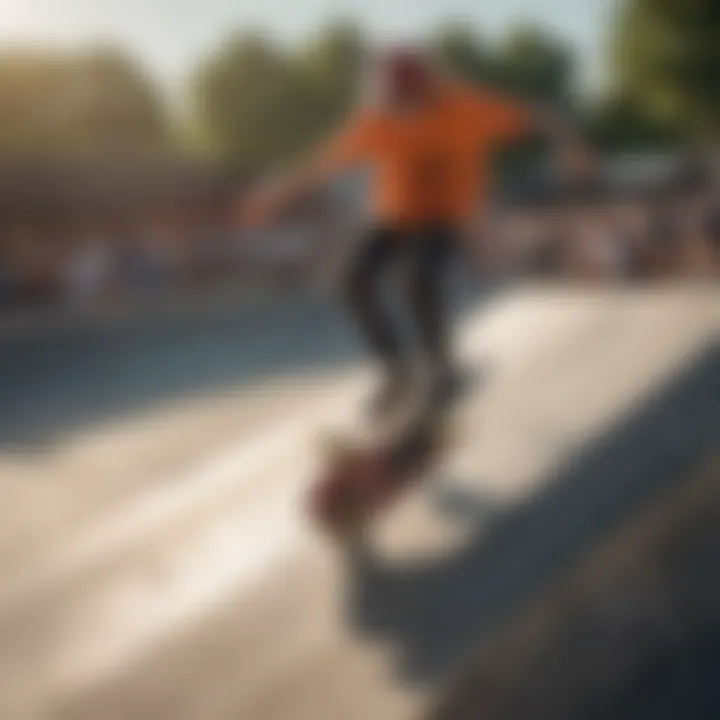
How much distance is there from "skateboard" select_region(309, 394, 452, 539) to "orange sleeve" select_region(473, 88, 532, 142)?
Answer: 933 millimetres

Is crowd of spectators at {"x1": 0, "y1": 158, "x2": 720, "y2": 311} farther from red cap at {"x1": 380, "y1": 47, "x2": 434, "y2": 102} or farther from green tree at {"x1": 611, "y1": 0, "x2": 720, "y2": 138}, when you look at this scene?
red cap at {"x1": 380, "y1": 47, "x2": 434, "y2": 102}

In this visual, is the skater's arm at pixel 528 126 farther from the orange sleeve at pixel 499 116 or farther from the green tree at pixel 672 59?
the green tree at pixel 672 59

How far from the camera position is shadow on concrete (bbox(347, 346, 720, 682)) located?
2.45 metres

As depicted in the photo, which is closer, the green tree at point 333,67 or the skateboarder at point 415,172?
the skateboarder at point 415,172

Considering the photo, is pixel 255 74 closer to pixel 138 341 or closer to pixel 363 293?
pixel 363 293

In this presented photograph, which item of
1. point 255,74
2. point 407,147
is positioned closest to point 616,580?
point 407,147

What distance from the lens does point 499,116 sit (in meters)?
2.96

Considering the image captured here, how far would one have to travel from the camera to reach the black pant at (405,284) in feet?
10.6

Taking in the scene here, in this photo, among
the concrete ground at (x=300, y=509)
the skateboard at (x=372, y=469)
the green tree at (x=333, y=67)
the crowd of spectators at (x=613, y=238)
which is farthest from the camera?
the crowd of spectators at (x=613, y=238)

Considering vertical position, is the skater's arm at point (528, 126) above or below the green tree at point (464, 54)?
below

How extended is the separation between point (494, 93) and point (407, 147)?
0.31 metres

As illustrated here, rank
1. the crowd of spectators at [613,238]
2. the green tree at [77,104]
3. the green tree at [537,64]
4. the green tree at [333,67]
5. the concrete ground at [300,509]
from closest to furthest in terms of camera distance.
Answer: the concrete ground at [300,509], the green tree at [333,67], the green tree at [537,64], the green tree at [77,104], the crowd of spectators at [613,238]

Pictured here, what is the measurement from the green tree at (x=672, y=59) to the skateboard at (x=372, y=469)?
1391 mm

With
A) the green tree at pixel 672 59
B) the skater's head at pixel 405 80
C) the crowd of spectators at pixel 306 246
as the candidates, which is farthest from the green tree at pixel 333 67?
the green tree at pixel 672 59
